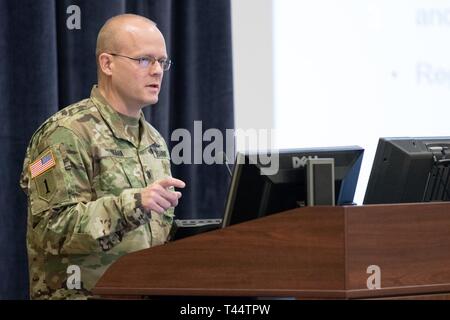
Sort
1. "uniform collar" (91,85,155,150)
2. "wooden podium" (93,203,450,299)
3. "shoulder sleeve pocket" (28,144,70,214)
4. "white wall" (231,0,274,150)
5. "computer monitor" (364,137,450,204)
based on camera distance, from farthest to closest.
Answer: "white wall" (231,0,274,150)
"uniform collar" (91,85,155,150)
"shoulder sleeve pocket" (28,144,70,214)
"computer monitor" (364,137,450,204)
"wooden podium" (93,203,450,299)

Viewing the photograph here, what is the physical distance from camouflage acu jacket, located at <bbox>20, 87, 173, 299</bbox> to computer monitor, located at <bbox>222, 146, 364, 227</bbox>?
0.29 m

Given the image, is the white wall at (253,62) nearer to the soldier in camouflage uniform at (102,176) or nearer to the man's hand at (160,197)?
the soldier in camouflage uniform at (102,176)

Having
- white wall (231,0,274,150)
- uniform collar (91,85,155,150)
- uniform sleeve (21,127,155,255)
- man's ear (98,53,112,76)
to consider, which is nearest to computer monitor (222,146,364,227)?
uniform sleeve (21,127,155,255)

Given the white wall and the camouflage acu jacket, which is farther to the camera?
the white wall

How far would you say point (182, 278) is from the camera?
6.70ft

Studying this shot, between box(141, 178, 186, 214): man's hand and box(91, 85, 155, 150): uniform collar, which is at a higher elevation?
box(91, 85, 155, 150): uniform collar

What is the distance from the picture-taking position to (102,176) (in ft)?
A: 8.62

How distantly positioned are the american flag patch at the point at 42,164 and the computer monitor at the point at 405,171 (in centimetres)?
88

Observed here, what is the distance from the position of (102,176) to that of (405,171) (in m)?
0.87

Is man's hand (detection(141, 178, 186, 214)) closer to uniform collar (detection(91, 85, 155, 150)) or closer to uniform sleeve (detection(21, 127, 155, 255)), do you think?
uniform sleeve (detection(21, 127, 155, 255))

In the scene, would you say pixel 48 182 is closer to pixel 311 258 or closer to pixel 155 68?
pixel 155 68

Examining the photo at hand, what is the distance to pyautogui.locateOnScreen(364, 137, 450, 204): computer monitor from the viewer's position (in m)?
2.35

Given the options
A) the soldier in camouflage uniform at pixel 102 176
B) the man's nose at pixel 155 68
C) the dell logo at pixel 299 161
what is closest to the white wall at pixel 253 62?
the soldier in camouflage uniform at pixel 102 176

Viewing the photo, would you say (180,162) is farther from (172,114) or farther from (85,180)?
(85,180)
